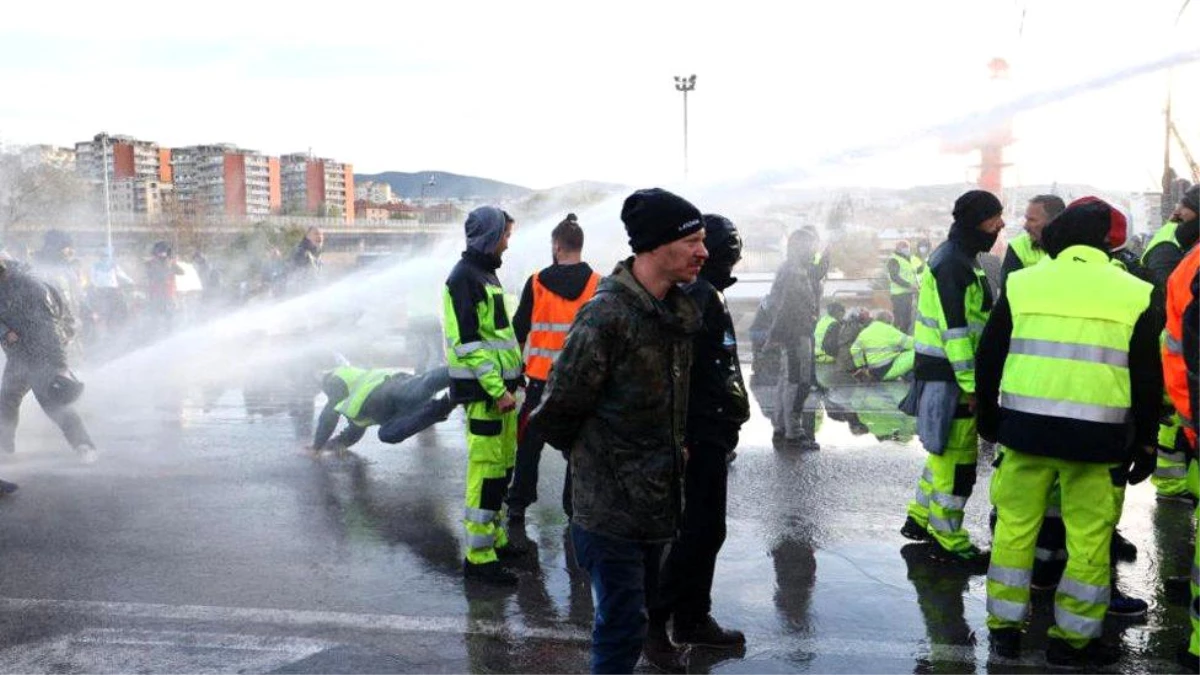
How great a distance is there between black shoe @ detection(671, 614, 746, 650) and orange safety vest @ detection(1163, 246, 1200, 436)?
2.18 meters

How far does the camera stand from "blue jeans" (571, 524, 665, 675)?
10.9ft

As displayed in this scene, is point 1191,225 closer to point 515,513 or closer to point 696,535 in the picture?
point 696,535

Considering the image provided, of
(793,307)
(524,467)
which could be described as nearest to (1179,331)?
(524,467)

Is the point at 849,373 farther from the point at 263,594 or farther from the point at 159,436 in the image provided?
the point at 263,594

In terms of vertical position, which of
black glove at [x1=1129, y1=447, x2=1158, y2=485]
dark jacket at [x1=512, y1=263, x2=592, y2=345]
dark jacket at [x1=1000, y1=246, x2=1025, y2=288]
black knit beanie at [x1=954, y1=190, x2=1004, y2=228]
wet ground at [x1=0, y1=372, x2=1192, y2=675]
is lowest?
wet ground at [x1=0, y1=372, x2=1192, y2=675]

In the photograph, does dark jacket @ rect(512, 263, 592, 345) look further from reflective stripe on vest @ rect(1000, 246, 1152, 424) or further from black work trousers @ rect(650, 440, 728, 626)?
reflective stripe on vest @ rect(1000, 246, 1152, 424)

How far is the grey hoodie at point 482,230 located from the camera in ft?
17.3

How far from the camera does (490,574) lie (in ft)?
17.3

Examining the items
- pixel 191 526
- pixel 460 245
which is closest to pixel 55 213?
pixel 460 245

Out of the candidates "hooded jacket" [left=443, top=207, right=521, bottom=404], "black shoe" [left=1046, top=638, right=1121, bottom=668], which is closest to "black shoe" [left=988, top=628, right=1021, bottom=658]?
"black shoe" [left=1046, top=638, right=1121, bottom=668]

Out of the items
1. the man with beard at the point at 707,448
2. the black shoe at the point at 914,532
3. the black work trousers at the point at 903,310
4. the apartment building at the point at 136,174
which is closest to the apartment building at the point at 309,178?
the apartment building at the point at 136,174

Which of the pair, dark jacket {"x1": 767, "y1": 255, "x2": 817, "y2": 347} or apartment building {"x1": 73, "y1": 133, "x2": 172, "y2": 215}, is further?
apartment building {"x1": 73, "y1": 133, "x2": 172, "y2": 215}

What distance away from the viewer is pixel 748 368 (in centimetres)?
1407

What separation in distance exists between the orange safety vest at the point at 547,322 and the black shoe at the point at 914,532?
91.5 inches
